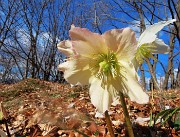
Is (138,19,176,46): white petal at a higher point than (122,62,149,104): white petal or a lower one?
higher

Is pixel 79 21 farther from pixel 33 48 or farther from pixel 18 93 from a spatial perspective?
pixel 18 93

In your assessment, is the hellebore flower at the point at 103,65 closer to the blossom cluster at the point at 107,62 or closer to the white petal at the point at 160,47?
the blossom cluster at the point at 107,62

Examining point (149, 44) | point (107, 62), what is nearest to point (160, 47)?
point (149, 44)

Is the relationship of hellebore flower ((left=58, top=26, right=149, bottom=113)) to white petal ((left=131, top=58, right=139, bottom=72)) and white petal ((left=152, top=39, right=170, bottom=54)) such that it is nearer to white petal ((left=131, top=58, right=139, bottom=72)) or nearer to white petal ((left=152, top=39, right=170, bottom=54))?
white petal ((left=131, top=58, right=139, bottom=72))

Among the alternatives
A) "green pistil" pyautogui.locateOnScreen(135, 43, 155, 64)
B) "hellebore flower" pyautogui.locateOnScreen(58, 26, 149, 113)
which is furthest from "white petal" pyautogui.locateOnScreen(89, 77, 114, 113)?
"green pistil" pyautogui.locateOnScreen(135, 43, 155, 64)

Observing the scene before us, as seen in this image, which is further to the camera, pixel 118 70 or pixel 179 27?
pixel 179 27

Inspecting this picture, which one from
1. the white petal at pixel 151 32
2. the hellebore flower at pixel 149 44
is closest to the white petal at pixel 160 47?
the hellebore flower at pixel 149 44

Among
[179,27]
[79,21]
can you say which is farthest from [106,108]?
[79,21]
